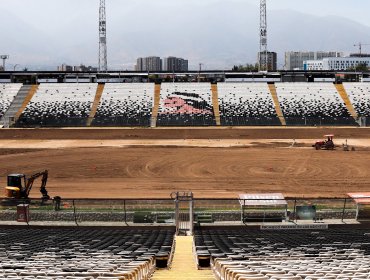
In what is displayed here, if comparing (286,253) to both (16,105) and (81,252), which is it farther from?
(16,105)

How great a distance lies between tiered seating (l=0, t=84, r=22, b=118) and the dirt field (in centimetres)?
1331

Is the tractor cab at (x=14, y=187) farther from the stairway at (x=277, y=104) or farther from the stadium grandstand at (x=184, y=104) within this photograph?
the stairway at (x=277, y=104)

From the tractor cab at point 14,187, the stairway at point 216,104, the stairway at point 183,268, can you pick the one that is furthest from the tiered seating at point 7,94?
the stairway at point 183,268

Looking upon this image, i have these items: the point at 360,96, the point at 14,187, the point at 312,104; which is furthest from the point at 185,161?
the point at 360,96

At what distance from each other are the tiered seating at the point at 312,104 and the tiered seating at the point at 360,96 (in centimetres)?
209

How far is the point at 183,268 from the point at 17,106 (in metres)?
75.0

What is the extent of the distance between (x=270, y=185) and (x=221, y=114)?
136 ft

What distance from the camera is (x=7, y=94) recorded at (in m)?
88.0

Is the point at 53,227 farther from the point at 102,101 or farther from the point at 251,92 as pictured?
the point at 251,92

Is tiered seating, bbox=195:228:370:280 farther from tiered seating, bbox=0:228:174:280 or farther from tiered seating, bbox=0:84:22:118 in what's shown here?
tiered seating, bbox=0:84:22:118

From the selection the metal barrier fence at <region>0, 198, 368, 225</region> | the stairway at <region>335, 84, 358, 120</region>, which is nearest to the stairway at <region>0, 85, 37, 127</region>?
the stairway at <region>335, 84, 358, 120</region>

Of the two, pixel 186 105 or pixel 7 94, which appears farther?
pixel 7 94

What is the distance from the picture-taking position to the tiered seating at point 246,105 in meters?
77.0

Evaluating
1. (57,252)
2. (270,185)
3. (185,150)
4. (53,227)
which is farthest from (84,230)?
(185,150)
